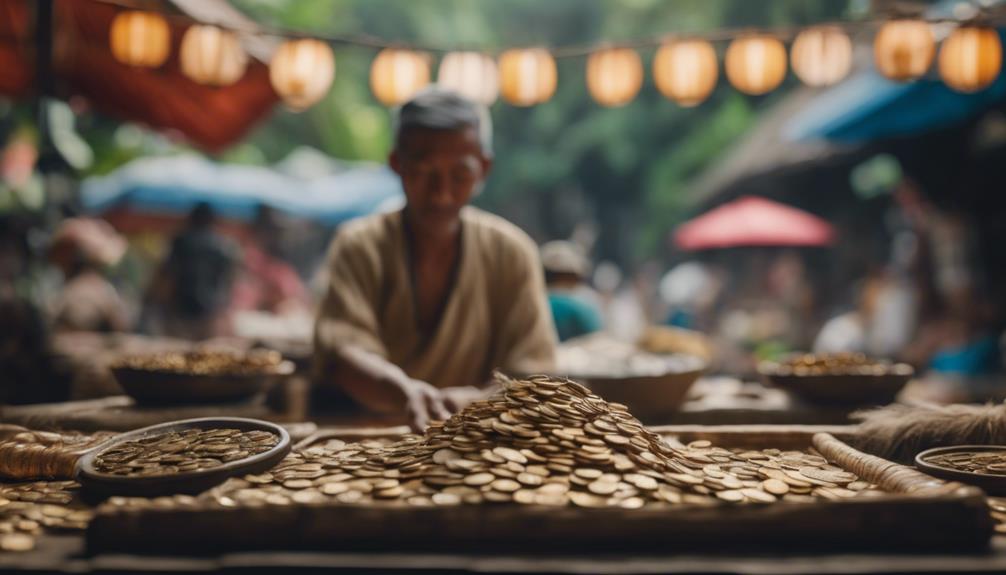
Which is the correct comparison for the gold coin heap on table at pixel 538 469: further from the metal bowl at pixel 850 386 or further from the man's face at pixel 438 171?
the man's face at pixel 438 171

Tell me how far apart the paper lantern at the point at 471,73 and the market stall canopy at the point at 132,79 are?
158 cm

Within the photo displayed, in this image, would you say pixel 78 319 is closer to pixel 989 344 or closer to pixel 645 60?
pixel 989 344

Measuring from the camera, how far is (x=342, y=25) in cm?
2162

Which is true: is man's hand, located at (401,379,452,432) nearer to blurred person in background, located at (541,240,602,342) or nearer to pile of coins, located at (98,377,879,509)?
pile of coins, located at (98,377,879,509)

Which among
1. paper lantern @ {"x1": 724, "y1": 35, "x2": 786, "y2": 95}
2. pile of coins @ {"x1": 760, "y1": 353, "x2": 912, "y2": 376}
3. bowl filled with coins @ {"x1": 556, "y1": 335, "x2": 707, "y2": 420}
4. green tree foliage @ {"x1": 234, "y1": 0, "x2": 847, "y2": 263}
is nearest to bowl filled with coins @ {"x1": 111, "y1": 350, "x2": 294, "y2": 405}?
bowl filled with coins @ {"x1": 556, "y1": 335, "x2": 707, "y2": 420}

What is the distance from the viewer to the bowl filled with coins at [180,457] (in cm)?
129

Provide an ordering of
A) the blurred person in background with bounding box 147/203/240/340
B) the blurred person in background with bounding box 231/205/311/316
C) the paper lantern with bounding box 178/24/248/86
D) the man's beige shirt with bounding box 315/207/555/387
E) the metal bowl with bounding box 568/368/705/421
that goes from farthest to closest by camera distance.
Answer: the blurred person in background with bounding box 231/205/311/316 < the blurred person in background with bounding box 147/203/240/340 < the paper lantern with bounding box 178/24/248/86 < the man's beige shirt with bounding box 315/207/555/387 < the metal bowl with bounding box 568/368/705/421

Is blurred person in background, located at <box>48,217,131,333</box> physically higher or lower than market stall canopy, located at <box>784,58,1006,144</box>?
lower

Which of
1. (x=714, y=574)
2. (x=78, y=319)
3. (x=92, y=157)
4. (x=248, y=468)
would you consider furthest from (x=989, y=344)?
(x=92, y=157)

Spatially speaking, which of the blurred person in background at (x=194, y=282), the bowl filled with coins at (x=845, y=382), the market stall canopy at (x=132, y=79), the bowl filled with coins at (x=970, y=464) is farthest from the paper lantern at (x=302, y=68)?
the bowl filled with coins at (x=970, y=464)

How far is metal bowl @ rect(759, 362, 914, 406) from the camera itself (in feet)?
7.07

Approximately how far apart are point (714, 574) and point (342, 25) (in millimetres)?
22888

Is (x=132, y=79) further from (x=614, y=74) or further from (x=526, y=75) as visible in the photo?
(x=614, y=74)

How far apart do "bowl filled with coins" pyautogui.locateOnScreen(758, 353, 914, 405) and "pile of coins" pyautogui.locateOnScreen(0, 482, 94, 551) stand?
1933mm
